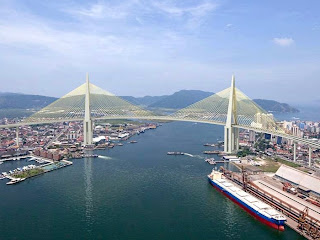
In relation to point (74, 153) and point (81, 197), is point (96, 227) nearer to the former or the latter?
point (81, 197)

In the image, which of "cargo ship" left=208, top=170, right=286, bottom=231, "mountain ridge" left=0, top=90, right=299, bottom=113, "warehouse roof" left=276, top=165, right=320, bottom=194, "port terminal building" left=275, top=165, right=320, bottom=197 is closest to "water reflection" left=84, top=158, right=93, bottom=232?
"cargo ship" left=208, top=170, right=286, bottom=231

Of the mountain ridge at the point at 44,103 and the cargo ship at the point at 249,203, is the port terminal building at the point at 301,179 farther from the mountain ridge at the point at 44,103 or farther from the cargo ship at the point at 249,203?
the mountain ridge at the point at 44,103

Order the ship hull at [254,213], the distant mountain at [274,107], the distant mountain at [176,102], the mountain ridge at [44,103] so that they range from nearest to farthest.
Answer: the ship hull at [254,213] < the mountain ridge at [44,103] < the distant mountain at [274,107] < the distant mountain at [176,102]

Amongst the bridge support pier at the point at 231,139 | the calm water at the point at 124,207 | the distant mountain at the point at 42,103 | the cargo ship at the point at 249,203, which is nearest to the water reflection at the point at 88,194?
the calm water at the point at 124,207

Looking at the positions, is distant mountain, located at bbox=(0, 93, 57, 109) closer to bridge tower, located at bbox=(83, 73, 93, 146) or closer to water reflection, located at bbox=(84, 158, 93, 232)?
bridge tower, located at bbox=(83, 73, 93, 146)

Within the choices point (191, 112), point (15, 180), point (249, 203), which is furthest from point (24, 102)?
point (249, 203)

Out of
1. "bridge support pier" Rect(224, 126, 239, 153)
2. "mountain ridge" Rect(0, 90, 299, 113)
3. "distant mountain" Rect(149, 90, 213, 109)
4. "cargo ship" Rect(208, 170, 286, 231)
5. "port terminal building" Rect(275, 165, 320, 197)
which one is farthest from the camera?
"distant mountain" Rect(149, 90, 213, 109)
